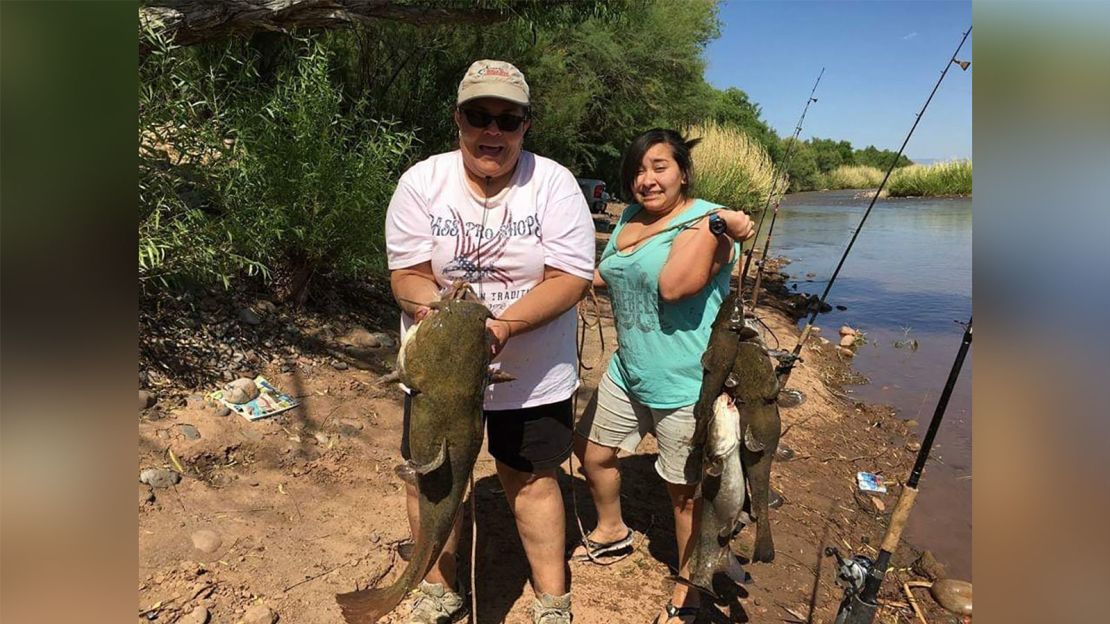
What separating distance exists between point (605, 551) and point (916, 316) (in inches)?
398

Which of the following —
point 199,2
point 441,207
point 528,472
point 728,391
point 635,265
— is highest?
point 199,2

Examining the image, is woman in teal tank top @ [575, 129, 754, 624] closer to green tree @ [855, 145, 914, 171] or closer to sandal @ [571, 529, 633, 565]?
sandal @ [571, 529, 633, 565]

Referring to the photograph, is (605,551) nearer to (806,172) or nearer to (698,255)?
(698,255)

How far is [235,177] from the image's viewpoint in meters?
4.76

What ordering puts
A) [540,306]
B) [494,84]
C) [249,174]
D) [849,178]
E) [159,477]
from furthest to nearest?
[849,178]
[249,174]
[159,477]
[540,306]
[494,84]

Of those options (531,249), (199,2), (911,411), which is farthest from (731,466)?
(911,411)

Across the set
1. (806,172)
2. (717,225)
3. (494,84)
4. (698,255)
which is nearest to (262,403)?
(494,84)

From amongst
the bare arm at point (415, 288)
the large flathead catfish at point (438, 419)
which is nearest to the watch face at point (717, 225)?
the large flathead catfish at point (438, 419)

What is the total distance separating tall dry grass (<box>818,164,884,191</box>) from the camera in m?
45.7

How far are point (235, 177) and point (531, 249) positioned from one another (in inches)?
141

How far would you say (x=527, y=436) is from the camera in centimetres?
246
